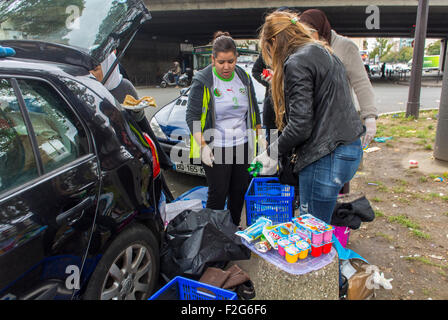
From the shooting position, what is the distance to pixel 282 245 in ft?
6.35

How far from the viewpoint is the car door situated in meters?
1.38

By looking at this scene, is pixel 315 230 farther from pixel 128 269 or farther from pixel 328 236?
pixel 128 269

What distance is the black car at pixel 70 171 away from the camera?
1455 millimetres

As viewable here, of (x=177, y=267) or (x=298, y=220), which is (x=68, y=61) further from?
(x=298, y=220)

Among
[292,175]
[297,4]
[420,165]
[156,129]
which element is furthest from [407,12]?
[292,175]

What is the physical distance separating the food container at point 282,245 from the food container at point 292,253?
1.0 inches

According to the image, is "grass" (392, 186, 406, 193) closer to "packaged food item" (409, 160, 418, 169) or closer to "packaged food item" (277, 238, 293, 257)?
"packaged food item" (409, 160, 418, 169)

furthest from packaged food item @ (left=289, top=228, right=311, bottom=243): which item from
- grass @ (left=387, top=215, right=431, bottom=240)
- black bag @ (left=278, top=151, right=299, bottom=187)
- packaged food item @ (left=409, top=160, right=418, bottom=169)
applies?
packaged food item @ (left=409, top=160, right=418, bottom=169)

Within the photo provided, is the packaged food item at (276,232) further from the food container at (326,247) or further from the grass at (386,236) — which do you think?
the grass at (386,236)

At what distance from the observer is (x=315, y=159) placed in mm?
2027

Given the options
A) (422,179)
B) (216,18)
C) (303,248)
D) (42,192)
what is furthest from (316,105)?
(216,18)

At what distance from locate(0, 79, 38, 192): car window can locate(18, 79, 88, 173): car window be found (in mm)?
55

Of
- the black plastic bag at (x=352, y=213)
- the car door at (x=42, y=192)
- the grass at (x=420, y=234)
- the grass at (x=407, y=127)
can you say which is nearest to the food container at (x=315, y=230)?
the black plastic bag at (x=352, y=213)

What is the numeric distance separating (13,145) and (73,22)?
1055 mm
